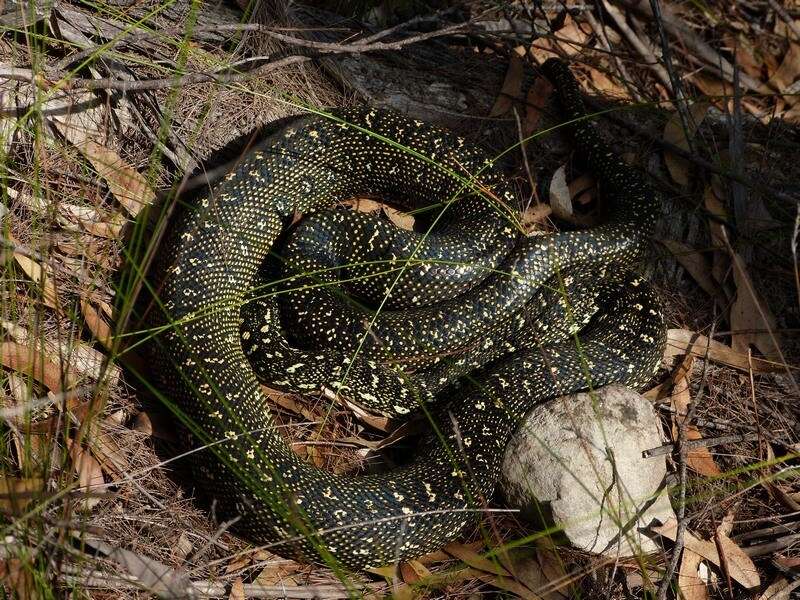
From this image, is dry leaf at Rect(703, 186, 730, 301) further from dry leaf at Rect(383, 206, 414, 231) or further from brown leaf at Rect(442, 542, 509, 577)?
brown leaf at Rect(442, 542, 509, 577)

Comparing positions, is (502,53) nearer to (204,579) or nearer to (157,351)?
(157,351)

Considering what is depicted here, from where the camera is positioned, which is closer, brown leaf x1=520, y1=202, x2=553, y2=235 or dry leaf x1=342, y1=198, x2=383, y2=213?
brown leaf x1=520, y1=202, x2=553, y2=235

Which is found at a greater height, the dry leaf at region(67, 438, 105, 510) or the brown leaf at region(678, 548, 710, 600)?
the dry leaf at region(67, 438, 105, 510)

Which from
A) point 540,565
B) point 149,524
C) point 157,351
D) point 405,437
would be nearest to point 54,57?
point 157,351

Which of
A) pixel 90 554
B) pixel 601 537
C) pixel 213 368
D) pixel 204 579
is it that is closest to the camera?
pixel 90 554

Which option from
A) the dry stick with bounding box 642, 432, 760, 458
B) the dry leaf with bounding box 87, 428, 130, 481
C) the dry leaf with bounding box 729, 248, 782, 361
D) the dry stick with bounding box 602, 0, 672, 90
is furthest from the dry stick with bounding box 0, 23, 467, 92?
the dry stick with bounding box 642, 432, 760, 458

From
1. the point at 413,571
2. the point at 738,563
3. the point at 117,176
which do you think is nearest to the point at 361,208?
the point at 117,176

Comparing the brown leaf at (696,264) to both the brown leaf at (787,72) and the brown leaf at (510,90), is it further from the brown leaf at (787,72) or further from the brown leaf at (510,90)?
the brown leaf at (787,72)
